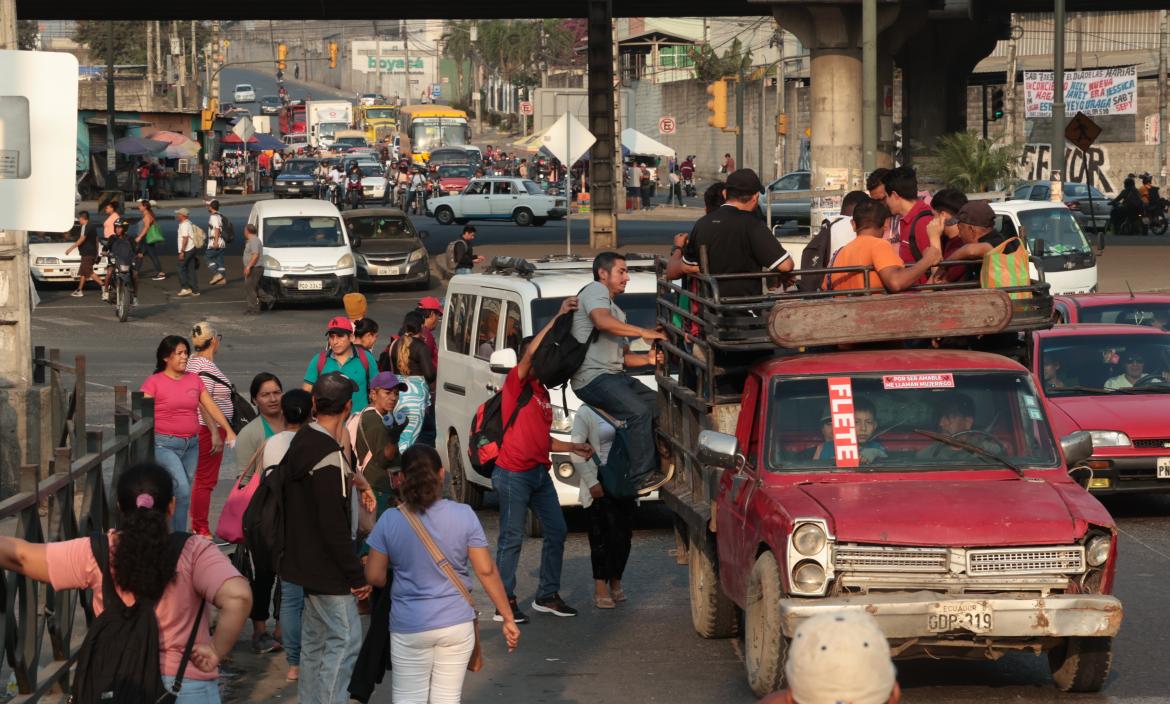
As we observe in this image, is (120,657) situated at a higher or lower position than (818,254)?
lower

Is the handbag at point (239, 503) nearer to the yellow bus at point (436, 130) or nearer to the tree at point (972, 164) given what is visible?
the tree at point (972, 164)

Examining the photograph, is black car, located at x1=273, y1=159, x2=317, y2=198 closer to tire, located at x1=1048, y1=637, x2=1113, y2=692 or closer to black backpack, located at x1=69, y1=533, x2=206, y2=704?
tire, located at x1=1048, y1=637, x2=1113, y2=692

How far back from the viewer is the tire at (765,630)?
8.19m

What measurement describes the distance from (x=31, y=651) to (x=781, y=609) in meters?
3.18

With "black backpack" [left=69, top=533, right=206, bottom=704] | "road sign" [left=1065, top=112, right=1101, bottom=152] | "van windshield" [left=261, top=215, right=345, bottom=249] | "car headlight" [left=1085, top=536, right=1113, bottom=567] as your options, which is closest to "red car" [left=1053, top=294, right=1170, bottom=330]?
"car headlight" [left=1085, top=536, right=1113, bottom=567]

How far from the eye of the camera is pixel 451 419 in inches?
576

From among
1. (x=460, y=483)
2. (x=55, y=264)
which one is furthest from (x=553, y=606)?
(x=55, y=264)

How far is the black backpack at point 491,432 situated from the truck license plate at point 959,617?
10.9 feet

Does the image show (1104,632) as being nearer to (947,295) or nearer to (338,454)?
(947,295)

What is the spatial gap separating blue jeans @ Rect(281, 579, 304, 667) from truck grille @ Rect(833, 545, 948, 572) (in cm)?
267

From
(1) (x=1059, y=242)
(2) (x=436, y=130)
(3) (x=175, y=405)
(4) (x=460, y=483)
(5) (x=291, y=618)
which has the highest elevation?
(2) (x=436, y=130)

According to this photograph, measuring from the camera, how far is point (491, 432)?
1048 centimetres

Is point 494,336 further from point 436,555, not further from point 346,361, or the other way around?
point 436,555

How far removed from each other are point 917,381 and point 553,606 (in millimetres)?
2889
